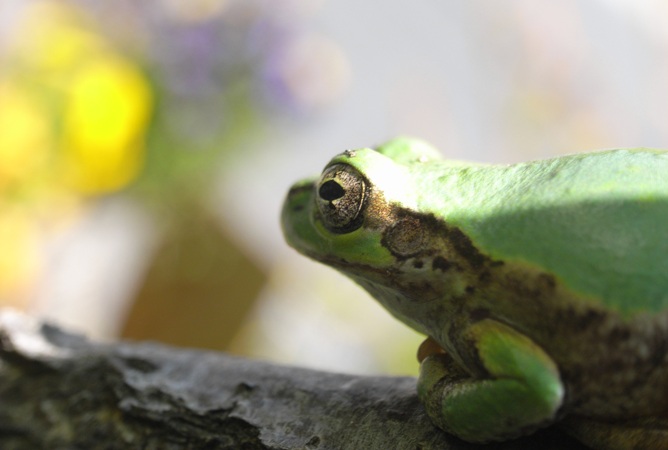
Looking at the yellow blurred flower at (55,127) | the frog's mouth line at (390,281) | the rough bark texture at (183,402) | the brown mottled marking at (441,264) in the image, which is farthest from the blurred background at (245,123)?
the brown mottled marking at (441,264)

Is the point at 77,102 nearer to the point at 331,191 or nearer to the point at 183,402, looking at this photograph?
the point at 183,402

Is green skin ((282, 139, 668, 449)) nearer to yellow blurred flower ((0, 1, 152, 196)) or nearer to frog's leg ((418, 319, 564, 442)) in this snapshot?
frog's leg ((418, 319, 564, 442))

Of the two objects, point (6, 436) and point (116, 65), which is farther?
point (116, 65)

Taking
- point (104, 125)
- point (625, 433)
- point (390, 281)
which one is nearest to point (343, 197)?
point (390, 281)

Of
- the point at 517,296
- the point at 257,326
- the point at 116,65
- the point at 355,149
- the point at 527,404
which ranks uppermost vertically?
the point at 116,65

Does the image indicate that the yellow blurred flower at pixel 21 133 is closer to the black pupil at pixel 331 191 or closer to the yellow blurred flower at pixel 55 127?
the yellow blurred flower at pixel 55 127

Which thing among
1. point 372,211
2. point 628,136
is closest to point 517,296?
point 372,211

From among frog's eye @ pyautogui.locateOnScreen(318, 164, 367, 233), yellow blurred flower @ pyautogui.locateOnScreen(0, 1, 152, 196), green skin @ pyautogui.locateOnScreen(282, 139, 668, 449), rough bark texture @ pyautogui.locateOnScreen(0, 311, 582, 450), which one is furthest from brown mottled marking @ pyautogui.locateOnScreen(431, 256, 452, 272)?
yellow blurred flower @ pyautogui.locateOnScreen(0, 1, 152, 196)

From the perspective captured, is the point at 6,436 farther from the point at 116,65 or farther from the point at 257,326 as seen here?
the point at 116,65
